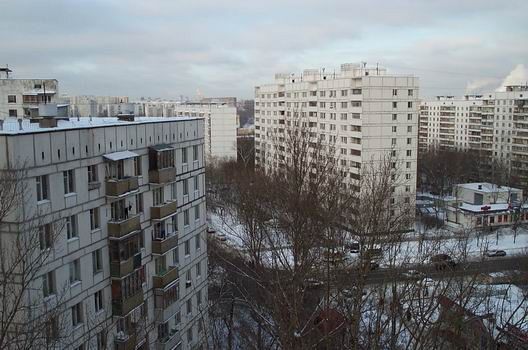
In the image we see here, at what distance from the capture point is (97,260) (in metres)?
12.7

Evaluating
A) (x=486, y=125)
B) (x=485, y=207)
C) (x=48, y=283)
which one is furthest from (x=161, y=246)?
(x=486, y=125)

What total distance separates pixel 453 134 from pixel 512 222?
104 feet

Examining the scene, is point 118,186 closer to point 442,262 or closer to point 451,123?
point 442,262

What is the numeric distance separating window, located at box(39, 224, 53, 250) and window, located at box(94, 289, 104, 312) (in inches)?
90.1

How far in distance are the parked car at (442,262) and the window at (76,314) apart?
785 centimetres

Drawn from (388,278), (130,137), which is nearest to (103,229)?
(130,137)

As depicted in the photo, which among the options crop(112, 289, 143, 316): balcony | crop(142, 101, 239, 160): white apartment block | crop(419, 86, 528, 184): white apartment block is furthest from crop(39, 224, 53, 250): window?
crop(419, 86, 528, 184): white apartment block

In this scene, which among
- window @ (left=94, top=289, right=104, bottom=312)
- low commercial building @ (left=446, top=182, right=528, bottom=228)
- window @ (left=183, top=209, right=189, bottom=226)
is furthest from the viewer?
low commercial building @ (left=446, top=182, right=528, bottom=228)

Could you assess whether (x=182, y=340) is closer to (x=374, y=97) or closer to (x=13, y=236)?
(x=13, y=236)

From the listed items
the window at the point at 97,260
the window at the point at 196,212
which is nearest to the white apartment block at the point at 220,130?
the window at the point at 196,212

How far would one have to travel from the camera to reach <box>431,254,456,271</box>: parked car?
939 cm

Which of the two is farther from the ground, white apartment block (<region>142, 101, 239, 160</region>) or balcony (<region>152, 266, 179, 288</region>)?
white apartment block (<region>142, 101, 239, 160</region>)

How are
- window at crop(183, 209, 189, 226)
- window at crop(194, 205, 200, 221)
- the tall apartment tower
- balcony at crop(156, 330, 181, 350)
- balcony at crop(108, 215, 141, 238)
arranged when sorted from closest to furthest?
balcony at crop(108, 215, 141, 238)
balcony at crop(156, 330, 181, 350)
window at crop(183, 209, 189, 226)
window at crop(194, 205, 200, 221)
the tall apartment tower

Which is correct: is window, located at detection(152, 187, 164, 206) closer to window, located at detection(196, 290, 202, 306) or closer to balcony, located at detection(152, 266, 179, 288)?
balcony, located at detection(152, 266, 179, 288)
